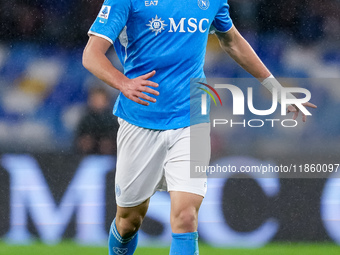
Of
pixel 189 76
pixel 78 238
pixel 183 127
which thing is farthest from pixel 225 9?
pixel 78 238

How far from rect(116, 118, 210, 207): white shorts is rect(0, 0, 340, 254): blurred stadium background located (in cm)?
144

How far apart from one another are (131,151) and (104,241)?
1702mm

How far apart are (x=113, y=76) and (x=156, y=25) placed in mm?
499

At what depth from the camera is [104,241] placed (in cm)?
539

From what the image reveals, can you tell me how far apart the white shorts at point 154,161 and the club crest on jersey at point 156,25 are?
1.72 ft

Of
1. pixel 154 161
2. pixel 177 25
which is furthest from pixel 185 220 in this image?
pixel 177 25

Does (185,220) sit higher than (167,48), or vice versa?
(167,48)

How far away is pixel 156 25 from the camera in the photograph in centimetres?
368

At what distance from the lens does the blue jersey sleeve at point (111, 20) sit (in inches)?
139

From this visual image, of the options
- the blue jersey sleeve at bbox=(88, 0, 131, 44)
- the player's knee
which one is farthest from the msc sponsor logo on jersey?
the player's knee

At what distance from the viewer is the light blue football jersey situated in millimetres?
3674

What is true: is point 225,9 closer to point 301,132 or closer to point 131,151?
point 131,151

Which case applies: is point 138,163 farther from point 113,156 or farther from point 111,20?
point 113,156

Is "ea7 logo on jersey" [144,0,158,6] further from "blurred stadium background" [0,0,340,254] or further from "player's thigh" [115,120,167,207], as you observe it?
"blurred stadium background" [0,0,340,254]
